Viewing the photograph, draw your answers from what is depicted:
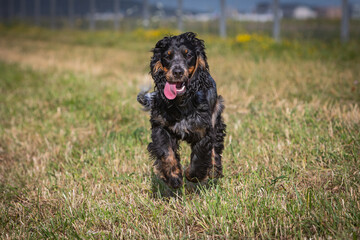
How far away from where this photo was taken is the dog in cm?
340

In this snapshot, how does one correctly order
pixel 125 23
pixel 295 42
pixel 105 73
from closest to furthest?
1. pixel 105 73
2. pixel 295 42
3. pixel 125 23

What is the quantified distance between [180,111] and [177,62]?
0.43m

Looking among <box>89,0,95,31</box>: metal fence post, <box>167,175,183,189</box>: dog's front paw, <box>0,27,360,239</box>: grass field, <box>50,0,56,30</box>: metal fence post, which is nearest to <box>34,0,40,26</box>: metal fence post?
<box>50,0,56,30</box>: metal fence post

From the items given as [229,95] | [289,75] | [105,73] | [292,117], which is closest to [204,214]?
[292,117]

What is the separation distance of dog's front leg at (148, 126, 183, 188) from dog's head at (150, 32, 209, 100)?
378mm

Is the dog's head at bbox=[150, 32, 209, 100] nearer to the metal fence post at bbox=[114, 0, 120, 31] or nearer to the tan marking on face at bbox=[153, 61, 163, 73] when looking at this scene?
the tan marking on face at bbox=[153, 61, 163, 73]

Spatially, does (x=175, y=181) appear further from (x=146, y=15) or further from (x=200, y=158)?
(x=146, y=15)

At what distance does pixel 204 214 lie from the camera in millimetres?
3064

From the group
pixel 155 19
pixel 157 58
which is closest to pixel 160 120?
pixel 157 58

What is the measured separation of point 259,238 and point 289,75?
20.0ft

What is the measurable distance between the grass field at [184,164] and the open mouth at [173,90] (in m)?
0.58

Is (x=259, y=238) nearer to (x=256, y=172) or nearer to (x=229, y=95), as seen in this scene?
(x=256, y=172)

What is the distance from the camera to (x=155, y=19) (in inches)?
918

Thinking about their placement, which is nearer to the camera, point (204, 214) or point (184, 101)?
point (204, 214)
